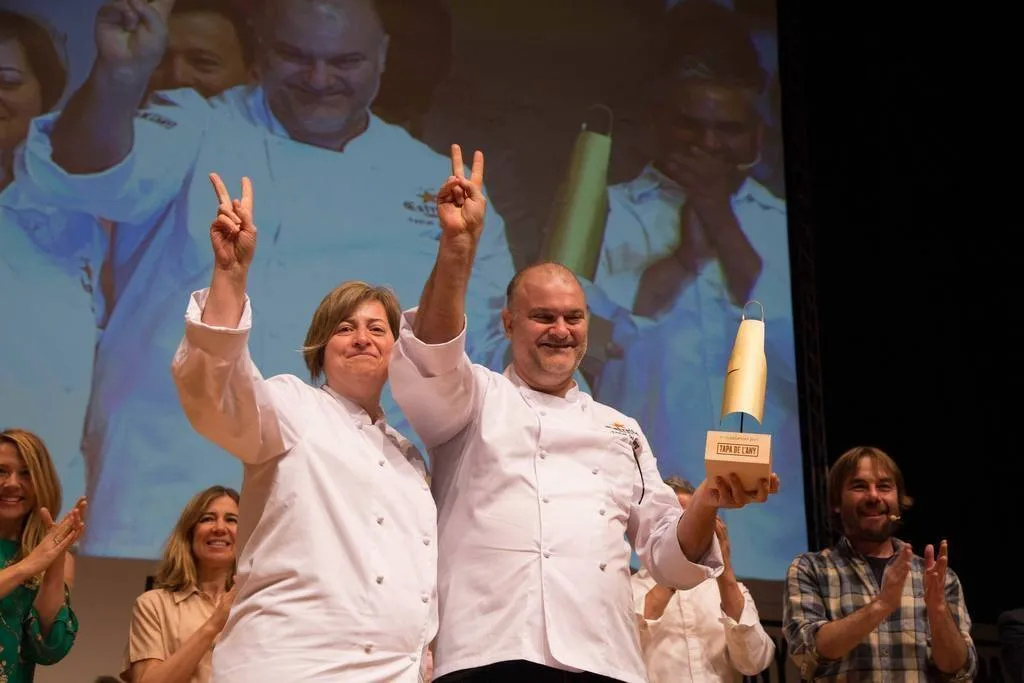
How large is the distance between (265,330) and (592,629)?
8.41 ft

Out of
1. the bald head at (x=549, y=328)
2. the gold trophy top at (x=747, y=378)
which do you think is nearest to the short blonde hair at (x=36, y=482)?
the bald head at (x=549, y=328)

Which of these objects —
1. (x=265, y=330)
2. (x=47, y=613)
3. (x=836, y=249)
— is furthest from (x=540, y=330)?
(x=836, y=249)

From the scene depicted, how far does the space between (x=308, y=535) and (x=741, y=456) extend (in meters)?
0.77

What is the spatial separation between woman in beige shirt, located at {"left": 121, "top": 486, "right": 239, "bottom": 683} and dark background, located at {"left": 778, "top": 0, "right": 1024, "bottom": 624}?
2.98 meters

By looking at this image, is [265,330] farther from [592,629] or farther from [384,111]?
[592,629]

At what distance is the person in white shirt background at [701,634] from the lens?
3631 millimetres

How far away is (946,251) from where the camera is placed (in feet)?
18.4

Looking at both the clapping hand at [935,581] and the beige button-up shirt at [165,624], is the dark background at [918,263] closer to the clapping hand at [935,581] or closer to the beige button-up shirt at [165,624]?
the clapping hand at [935,581]

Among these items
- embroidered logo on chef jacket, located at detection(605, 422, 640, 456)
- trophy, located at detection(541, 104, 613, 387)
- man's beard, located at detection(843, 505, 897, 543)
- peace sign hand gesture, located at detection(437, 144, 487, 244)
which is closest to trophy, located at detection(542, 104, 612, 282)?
trophy, located at detection(541, 104, 613, 387)

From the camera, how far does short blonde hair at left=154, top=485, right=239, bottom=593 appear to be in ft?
11.3

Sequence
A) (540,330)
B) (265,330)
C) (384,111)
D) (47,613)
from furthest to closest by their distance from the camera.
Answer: (384,111) → (265,330) → (47,613) → (540,330)

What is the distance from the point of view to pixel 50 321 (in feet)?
14.0

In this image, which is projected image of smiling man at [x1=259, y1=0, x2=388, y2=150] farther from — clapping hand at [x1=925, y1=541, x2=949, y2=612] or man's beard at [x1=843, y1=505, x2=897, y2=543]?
clapping hand at [x1=925, y1=541, x2=949, y2=612]

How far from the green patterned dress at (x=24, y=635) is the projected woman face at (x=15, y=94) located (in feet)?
6.12
